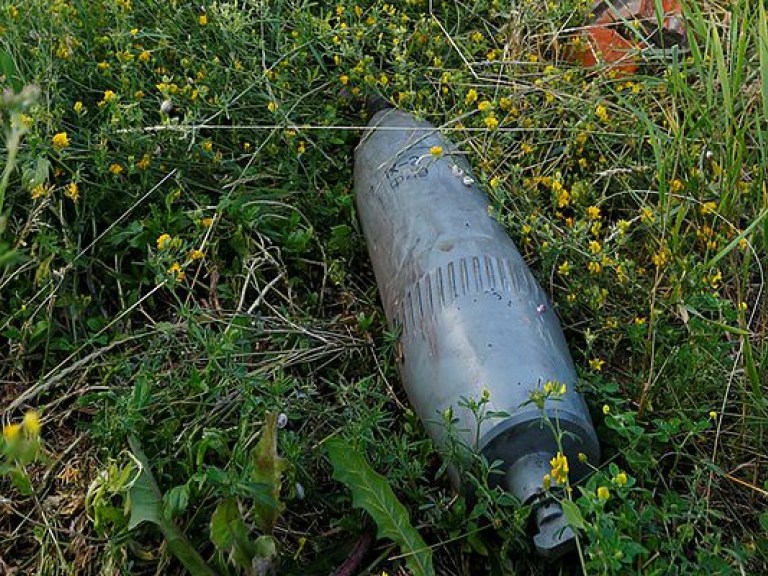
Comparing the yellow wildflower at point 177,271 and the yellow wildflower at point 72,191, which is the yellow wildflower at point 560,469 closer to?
the yellow wildflower at point 177,271

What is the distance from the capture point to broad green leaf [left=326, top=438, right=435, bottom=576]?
1618 mm

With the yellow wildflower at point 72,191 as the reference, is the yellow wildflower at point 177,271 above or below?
below

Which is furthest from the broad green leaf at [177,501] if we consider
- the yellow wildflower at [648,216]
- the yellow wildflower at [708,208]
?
the yellow wildflower at [708,208]

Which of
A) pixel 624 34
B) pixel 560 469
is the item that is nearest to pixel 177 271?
pixel 560 469

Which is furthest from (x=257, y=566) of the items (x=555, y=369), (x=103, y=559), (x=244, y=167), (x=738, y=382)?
(x=244, y=167)

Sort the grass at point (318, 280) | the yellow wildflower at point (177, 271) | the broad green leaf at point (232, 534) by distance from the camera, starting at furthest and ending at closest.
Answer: the yellow wildflower at point (177, 271), the grass at point (318, 280), the broad green leaf at point (232, 534)

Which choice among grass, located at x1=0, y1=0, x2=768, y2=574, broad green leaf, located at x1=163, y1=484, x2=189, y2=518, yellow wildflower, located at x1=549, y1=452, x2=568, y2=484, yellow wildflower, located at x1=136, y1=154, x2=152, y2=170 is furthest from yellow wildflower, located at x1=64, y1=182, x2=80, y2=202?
yellow wildflower, located at x1=549, y1=452, x2=568, y2=484

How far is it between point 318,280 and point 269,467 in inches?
28.3

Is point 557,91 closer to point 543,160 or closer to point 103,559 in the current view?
point 543,160

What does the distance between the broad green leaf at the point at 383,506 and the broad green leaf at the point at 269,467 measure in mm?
103

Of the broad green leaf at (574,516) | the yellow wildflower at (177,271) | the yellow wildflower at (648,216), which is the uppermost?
the yellow wildflower at (177,271)

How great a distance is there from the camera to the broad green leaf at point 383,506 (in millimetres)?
1618

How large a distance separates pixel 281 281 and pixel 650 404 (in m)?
0.84

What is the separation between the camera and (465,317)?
1803 mm
